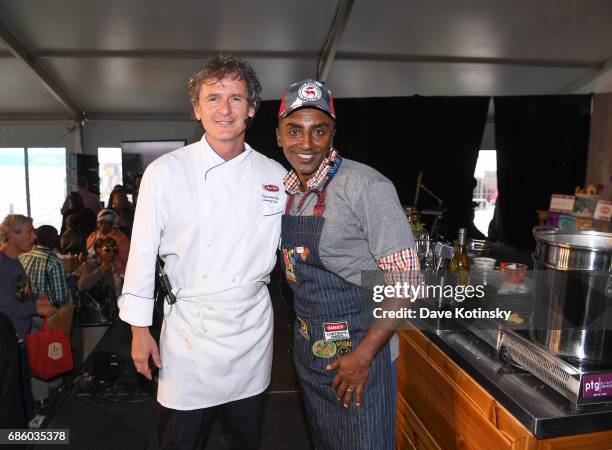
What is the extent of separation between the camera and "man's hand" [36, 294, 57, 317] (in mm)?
2545

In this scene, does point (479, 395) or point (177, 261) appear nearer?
point (479, 395)

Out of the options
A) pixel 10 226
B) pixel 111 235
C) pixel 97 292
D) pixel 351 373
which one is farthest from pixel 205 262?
pixel 111 235

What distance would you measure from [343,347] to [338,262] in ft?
0.78

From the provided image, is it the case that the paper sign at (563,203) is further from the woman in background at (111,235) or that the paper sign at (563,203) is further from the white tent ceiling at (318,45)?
the woman in background at (111,235)

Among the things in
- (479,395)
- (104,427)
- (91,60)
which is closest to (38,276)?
(104,427)

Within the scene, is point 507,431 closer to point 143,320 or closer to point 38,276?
point 143,320

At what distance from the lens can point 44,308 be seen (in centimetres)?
255

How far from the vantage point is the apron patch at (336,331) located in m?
1.21

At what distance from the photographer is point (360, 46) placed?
217 inches

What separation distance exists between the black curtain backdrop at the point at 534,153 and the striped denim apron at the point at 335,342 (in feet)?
20.5

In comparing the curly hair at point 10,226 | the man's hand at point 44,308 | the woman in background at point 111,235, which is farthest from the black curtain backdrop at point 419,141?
the man's hand at point 44,308

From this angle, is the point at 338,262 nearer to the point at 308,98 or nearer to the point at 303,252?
the point at 303,252

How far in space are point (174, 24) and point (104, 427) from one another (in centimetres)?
457

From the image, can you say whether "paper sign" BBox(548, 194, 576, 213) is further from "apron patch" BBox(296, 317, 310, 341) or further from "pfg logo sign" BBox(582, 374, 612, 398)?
"apron patch" BBox(296, 317, 310, 341)
